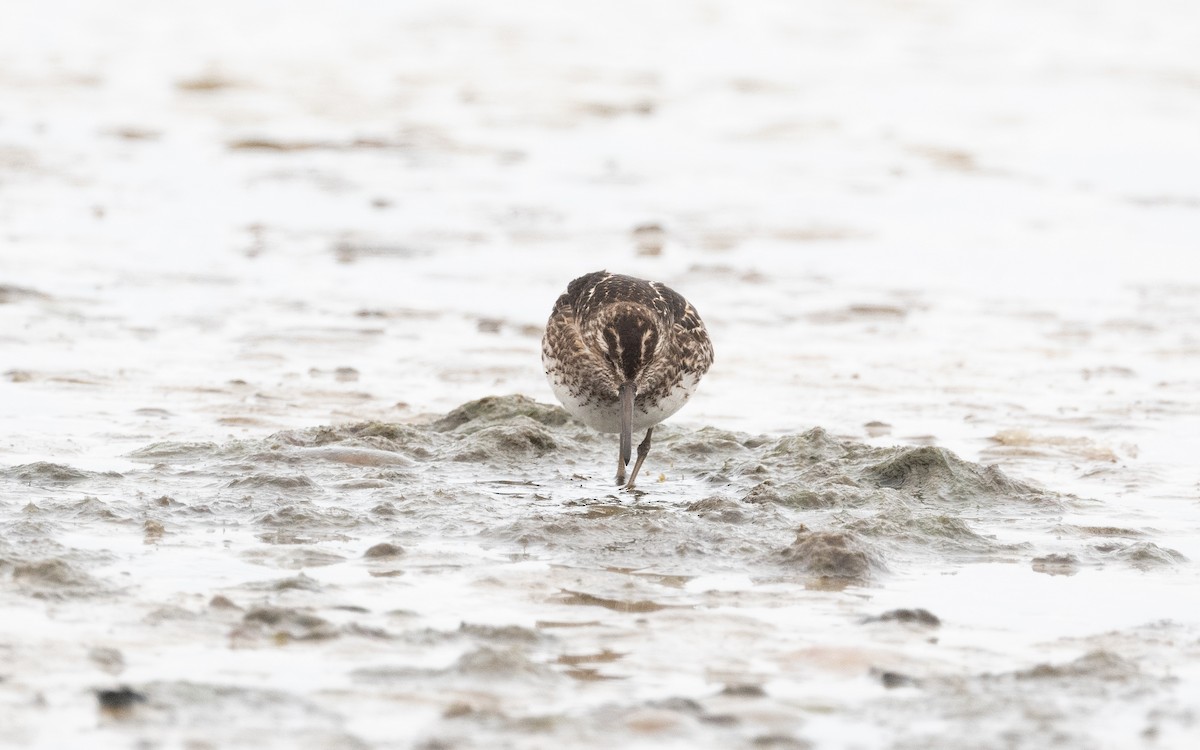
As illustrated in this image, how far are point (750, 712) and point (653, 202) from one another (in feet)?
38.6

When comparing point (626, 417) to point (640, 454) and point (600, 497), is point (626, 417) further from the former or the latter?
point (640, 454)

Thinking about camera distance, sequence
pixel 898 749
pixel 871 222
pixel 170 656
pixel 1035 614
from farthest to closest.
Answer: pixel 871 222, pixel 1035 614, pixel 170 656, pixel 898 749

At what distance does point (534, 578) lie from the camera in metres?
6.88

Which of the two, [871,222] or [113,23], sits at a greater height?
[113,23]

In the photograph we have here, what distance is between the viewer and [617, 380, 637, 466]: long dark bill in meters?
8.40

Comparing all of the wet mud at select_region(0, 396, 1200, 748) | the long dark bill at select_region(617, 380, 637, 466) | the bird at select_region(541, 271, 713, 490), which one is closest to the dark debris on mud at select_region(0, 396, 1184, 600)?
the wet mud at select_region(0, 396, 1200, 748)

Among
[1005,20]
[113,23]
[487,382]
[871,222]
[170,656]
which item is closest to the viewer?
[170,656]

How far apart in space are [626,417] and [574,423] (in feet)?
5.11

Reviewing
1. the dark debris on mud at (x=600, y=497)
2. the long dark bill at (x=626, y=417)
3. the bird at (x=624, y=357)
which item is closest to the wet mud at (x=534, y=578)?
the dark debris on mud at (x=600, y=497)

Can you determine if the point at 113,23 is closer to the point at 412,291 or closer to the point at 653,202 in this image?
the point at 653,202

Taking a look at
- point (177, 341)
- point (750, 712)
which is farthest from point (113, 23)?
point (750, 712)

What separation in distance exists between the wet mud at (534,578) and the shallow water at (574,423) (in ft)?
0.08

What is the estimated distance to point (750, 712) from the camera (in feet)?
17.6

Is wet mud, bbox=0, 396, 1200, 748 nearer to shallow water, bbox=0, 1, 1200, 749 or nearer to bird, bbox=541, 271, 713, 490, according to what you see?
shallow water, bbox=0, 1, 1200, 749
